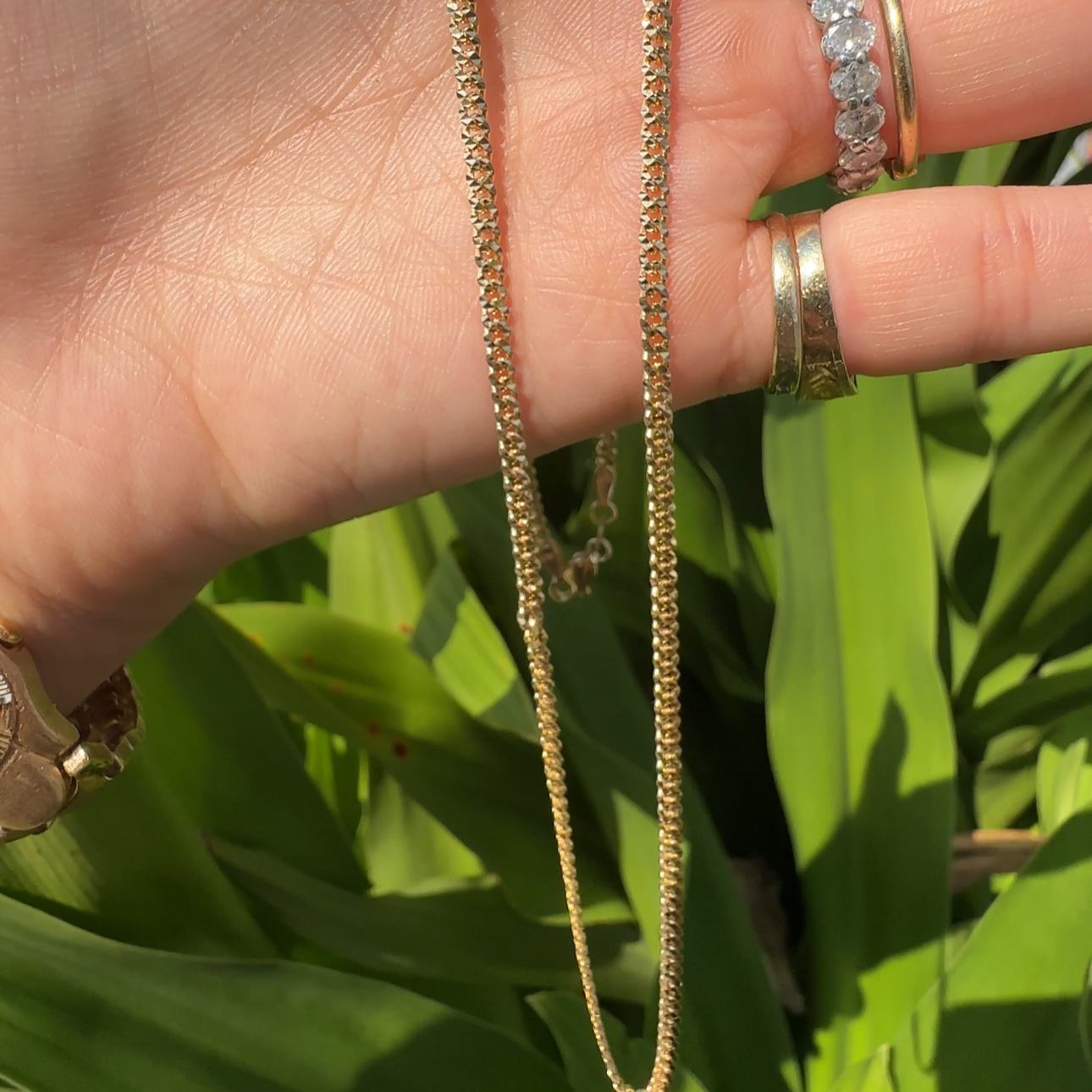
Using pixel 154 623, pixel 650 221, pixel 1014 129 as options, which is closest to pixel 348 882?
pixel 154 623

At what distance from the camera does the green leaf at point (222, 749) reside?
59cm

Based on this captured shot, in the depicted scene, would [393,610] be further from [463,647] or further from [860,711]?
[860,711]

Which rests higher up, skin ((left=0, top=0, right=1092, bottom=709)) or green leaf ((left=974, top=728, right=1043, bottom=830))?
skin ((left=0, top=0, right=1092, bottom=709))

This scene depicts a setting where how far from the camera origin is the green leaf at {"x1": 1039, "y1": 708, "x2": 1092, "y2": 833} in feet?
2.02

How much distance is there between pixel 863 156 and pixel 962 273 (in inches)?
3.4

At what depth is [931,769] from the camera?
60cm

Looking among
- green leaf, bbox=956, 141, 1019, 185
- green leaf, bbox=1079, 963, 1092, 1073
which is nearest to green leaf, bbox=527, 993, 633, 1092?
green leaf, bbox=1079, 963, 1092, 1073

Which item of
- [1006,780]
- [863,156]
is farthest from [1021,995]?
[863,156]

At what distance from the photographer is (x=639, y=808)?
0.60 m

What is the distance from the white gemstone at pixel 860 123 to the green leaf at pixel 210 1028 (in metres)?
0.48

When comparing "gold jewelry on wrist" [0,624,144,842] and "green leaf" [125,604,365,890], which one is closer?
"gold jewelry on wrist" [0,624,144,842]

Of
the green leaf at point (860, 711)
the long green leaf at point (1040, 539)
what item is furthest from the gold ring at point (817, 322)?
the long green leaf at point (1040, 539)

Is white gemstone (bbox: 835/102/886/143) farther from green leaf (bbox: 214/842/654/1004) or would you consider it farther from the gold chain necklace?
green leaf (bbox: 214/842/654/1004)

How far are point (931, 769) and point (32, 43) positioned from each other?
2.06 feet
